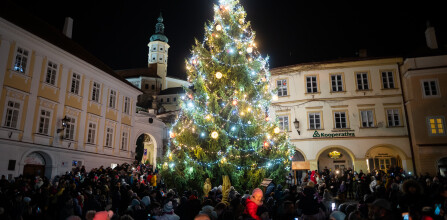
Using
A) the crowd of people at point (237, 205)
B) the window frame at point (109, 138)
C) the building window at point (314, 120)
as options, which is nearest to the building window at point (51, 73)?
the window frame at point (109, 138)

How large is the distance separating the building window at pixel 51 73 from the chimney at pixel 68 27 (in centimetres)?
855

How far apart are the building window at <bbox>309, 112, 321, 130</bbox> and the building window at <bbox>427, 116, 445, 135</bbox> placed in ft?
27.7

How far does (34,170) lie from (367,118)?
26.6m

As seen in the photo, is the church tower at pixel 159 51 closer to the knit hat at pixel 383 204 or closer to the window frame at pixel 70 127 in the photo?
the window frame at pixel 70 127

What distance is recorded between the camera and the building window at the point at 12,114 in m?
18.6

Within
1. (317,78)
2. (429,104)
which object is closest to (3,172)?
(317,78)

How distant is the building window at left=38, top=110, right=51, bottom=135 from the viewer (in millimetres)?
20984

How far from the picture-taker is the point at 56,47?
22109 millimetres

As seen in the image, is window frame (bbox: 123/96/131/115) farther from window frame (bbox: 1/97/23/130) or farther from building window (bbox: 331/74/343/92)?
building window (bbox: 331/74/343/92)

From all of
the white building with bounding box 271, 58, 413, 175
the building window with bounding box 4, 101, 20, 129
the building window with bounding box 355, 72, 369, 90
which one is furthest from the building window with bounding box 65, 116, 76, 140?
the building window with bounding box 355, 72, 369, 90

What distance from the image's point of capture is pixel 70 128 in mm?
23594

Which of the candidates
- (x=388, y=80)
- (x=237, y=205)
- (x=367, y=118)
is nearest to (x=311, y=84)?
(x=367, y=118)

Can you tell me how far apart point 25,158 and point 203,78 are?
49.3ft

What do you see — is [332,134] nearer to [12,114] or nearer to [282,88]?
[282,88]
